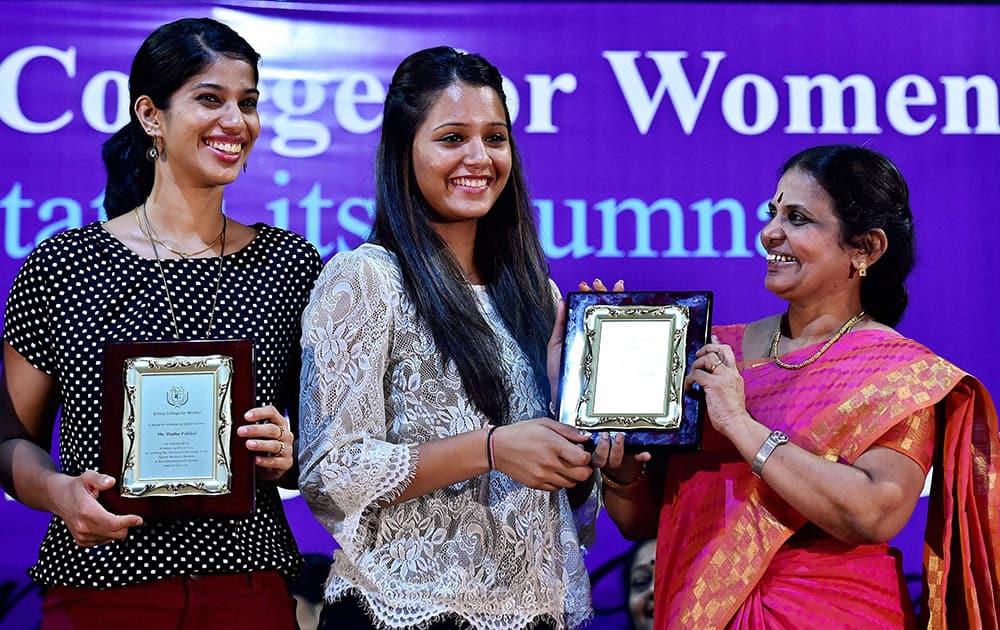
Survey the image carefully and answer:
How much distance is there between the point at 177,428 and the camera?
2.00 meters

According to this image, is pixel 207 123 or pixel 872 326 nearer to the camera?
pixel 207 123

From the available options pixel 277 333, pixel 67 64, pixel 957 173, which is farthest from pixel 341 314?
pixel 957 173

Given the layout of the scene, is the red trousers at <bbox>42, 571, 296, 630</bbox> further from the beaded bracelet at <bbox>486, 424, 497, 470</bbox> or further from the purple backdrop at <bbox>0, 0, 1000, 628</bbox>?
the purple backdrop at <bbox>0, 0, 1000, 628</bbox>

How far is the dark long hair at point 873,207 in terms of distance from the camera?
2408mm

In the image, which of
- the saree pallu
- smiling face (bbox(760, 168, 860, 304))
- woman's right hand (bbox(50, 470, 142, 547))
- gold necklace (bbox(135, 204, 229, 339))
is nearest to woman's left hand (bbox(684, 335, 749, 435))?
the saree pallu

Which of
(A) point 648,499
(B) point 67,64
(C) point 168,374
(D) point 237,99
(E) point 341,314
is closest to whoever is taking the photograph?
(C) point 168,374

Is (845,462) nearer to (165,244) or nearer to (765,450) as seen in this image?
(765,450)

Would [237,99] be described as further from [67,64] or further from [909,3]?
[909,3]

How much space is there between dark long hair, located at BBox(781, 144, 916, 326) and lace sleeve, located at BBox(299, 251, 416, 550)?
0.88m

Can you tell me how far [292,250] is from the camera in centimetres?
239

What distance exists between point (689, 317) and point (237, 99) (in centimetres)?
93

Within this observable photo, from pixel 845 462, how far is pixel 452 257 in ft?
2.68

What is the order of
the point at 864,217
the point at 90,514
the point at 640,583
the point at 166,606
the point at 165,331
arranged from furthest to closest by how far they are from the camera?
the point at 640,583 → the point at 864,217 → the point at 165,331 → the point at 166,606 → the point at 90,514

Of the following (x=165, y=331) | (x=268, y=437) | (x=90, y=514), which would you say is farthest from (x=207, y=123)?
(x=90, y=514)
